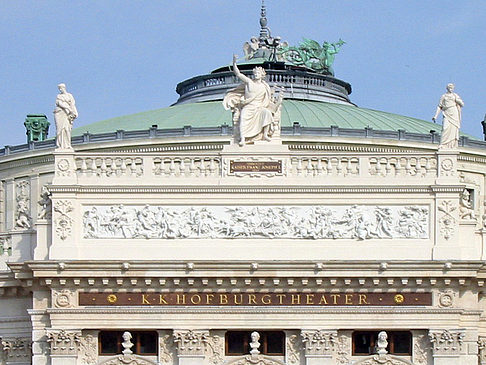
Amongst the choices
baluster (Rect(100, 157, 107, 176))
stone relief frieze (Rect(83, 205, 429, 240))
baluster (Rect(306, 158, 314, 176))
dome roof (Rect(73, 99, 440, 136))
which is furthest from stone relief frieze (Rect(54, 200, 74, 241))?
dome roof (Rect(73, 99, 440, 136))

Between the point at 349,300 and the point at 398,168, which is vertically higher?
the point at 398,168

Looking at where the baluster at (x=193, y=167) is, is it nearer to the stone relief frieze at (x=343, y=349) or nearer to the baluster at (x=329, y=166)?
the baluster at (x=329, y=166)


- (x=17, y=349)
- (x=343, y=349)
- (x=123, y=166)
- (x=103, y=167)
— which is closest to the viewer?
(x=343, y=349)

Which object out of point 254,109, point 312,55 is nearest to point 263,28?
point 312,55

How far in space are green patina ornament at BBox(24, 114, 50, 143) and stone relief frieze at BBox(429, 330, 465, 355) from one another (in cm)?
3126

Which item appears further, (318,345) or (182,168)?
(182,168)

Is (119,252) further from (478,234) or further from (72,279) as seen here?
(478,234)

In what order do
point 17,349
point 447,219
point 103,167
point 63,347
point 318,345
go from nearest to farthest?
1. point 318,345
2. point 63,347
3. point 447,219
4. point 103,167
5. point 17,349

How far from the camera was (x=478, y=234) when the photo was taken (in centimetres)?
5953

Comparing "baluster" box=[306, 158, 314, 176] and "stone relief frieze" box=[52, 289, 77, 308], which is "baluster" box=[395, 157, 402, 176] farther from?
"stone relief frieze" box=[52, 289, 77, 308]

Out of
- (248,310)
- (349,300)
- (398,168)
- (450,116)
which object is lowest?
(248,310)

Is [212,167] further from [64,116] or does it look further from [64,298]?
[64,298]

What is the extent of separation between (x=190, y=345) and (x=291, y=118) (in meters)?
21.0

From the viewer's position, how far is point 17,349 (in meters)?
61.2
